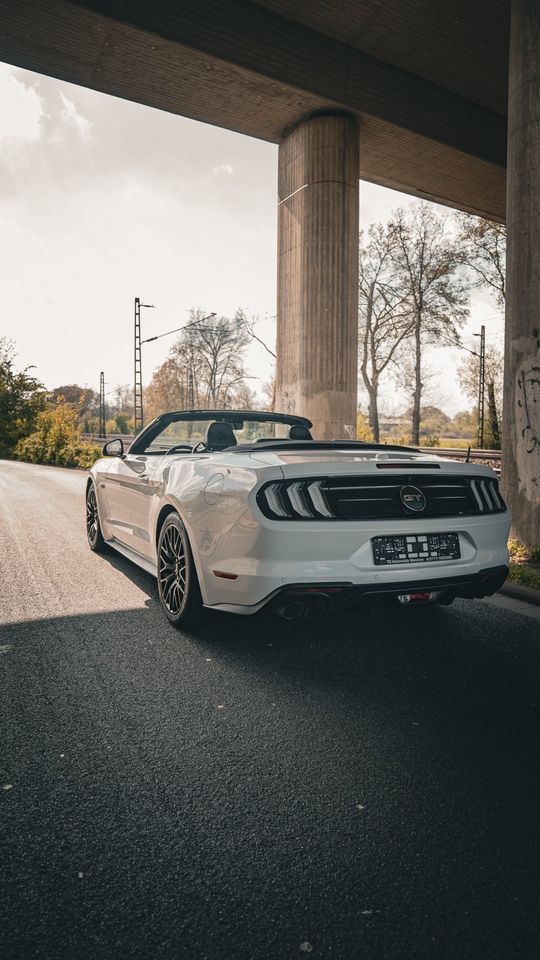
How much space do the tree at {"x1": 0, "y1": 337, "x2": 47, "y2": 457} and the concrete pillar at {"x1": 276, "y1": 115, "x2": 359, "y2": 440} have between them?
25.2 metres

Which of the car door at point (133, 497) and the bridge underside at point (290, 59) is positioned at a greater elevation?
the bridge underside at point (290, 59)

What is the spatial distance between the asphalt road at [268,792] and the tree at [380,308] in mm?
36443

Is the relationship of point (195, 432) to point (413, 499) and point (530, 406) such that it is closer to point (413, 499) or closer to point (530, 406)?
point (413, 499)

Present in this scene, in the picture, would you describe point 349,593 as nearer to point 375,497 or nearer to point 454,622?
point 375,497

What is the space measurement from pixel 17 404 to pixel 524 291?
35.3m

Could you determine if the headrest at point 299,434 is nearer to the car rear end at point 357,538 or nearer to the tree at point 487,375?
the car rear end at point 357,538

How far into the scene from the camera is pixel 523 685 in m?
3.32

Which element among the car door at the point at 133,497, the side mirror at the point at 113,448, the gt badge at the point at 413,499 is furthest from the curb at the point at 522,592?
the side mirror at the point at 113,448

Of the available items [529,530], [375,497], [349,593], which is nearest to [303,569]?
[349,593]

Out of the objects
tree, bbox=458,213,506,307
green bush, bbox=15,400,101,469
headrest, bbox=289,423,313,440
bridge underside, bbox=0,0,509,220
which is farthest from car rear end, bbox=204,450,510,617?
tree, bbox=458,213,506,307

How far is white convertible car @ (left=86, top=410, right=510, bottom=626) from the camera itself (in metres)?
3.42

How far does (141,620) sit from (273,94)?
1362cm

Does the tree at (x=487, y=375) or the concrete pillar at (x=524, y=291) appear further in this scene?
the tree at (x=487, y=375)

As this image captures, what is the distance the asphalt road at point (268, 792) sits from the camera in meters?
1.65
